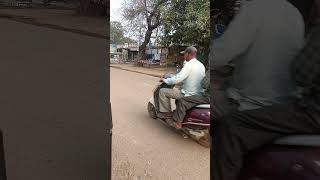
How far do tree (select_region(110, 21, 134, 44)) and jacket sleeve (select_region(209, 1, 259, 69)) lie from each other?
0.37m

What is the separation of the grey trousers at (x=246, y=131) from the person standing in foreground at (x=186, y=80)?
0.42 feet

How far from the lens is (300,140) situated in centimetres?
145

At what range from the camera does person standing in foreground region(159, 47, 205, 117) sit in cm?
156

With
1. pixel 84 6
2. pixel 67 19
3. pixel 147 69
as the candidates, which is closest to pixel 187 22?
pixel 147 69

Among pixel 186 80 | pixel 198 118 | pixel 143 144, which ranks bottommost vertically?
pixel 143 144

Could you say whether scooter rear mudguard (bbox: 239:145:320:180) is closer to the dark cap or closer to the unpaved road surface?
the unpaved road surface

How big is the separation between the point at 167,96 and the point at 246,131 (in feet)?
0.96

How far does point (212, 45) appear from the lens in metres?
1.51

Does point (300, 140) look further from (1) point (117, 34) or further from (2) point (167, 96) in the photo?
(1) point (117, 34)

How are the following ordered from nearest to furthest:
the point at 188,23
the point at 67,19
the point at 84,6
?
1. the point at 188,23
2. the point at 84,6
3. the point at 67,19

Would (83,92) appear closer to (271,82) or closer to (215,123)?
(215,123)

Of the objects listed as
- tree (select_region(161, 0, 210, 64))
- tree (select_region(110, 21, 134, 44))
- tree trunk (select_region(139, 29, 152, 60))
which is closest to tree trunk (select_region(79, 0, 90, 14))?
tree (select_region(110, 21, 134, 44))

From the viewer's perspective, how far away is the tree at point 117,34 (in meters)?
1.78

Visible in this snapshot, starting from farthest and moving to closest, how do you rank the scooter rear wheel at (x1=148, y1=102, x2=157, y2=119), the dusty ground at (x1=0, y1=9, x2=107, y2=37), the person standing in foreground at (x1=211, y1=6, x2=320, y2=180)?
the dusty ground at (x1=0, y1=9, x2=107, y2=37), the scooter rear wheel at (x1=148, y1=102, x2=157, y2=119), the person standing in foreground at (x1=211, y1=6, x2=320, y2=180)
